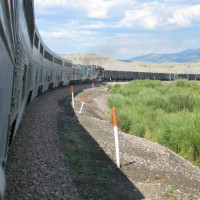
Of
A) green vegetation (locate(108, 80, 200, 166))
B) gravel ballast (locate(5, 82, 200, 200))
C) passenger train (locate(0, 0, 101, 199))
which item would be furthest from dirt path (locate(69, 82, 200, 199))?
passenger train (locate(0, 0, 101, 199))

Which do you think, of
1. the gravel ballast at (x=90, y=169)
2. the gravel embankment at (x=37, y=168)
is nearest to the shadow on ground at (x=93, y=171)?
the gravel ballast at (x=90, y=169)

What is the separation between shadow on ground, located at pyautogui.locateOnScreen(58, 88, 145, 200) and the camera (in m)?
7.61

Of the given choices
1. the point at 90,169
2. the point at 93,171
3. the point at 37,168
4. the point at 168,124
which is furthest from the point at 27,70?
the point at 168,124

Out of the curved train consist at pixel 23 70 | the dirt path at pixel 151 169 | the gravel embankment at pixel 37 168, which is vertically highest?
the curved train consist at pixel 23 70

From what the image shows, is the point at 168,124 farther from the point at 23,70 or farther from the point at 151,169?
the point at 23,70

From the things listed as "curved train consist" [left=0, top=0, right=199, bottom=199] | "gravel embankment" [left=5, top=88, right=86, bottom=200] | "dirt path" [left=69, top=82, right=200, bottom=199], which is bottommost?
"dirt path" [left=69, top=82, right=200, bottom=199]

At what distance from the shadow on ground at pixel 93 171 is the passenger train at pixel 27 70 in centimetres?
176

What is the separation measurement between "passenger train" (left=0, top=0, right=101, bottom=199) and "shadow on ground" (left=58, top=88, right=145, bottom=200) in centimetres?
176

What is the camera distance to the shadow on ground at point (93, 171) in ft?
25.0

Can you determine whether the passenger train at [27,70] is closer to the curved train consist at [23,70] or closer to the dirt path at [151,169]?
the curved train consist at [23,70]

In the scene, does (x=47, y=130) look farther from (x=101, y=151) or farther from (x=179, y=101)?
(x=179, y=101)

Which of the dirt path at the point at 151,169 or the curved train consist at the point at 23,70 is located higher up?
the curved train consist at the point at 23,70

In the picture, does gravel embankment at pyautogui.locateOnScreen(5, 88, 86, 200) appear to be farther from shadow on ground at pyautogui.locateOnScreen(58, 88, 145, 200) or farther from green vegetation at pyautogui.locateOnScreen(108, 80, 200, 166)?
green vegetation at pyautogui.locateOnScreen(108, 80, 200, 166)

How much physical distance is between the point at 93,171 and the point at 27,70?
3816 millimetres
